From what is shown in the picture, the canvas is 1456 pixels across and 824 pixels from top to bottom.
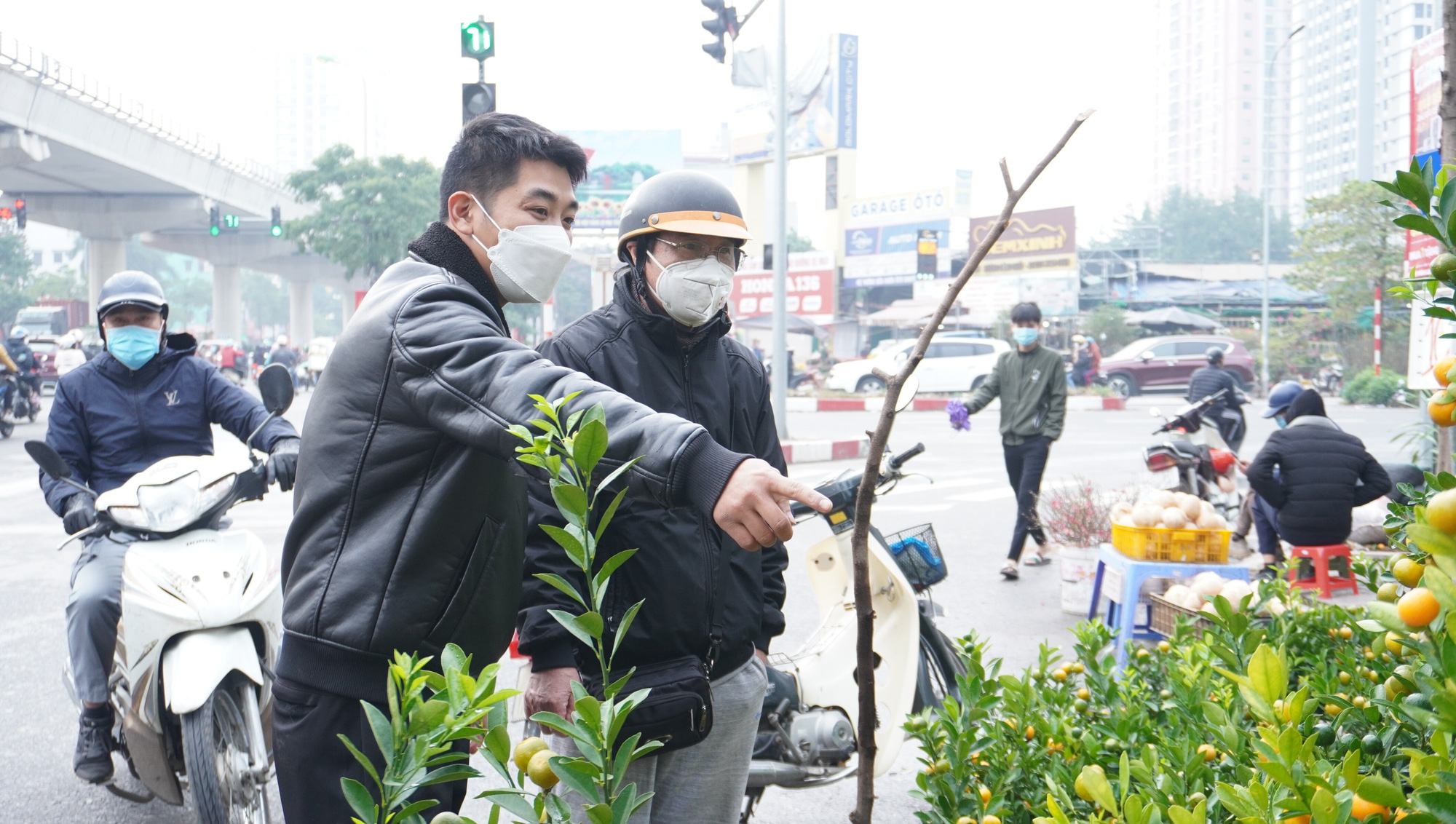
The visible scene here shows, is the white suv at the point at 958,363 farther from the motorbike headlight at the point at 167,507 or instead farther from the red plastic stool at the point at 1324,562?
the motorbike headlight at the point at 167,507

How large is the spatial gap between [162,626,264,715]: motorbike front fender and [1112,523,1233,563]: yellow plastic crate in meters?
3.74

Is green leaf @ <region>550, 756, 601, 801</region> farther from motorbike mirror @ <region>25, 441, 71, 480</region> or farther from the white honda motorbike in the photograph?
motorbike mirror @ <region>25, 441, 71, 480</region>

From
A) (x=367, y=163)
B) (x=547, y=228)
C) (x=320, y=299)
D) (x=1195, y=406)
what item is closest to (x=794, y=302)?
(x=367, y=163)

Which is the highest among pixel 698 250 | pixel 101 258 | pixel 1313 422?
pixel 101 258

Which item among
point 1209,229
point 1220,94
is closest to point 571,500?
point 1209,229

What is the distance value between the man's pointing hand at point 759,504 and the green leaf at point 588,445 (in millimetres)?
255

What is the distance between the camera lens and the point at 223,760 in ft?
10.7

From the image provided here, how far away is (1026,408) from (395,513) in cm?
597

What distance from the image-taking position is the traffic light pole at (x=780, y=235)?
14867 mm

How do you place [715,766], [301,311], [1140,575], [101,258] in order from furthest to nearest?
[301,311] < [101,258] < [1140,575] < [715,766]

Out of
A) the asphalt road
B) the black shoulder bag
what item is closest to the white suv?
the asphalt road

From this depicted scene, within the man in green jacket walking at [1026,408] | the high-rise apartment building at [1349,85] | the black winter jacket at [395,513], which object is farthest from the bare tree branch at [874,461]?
the high-rise apartment building at [1349,85]

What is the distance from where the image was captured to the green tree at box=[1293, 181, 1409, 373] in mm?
31938

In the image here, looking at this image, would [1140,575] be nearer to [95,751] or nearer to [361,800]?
[95,751]
